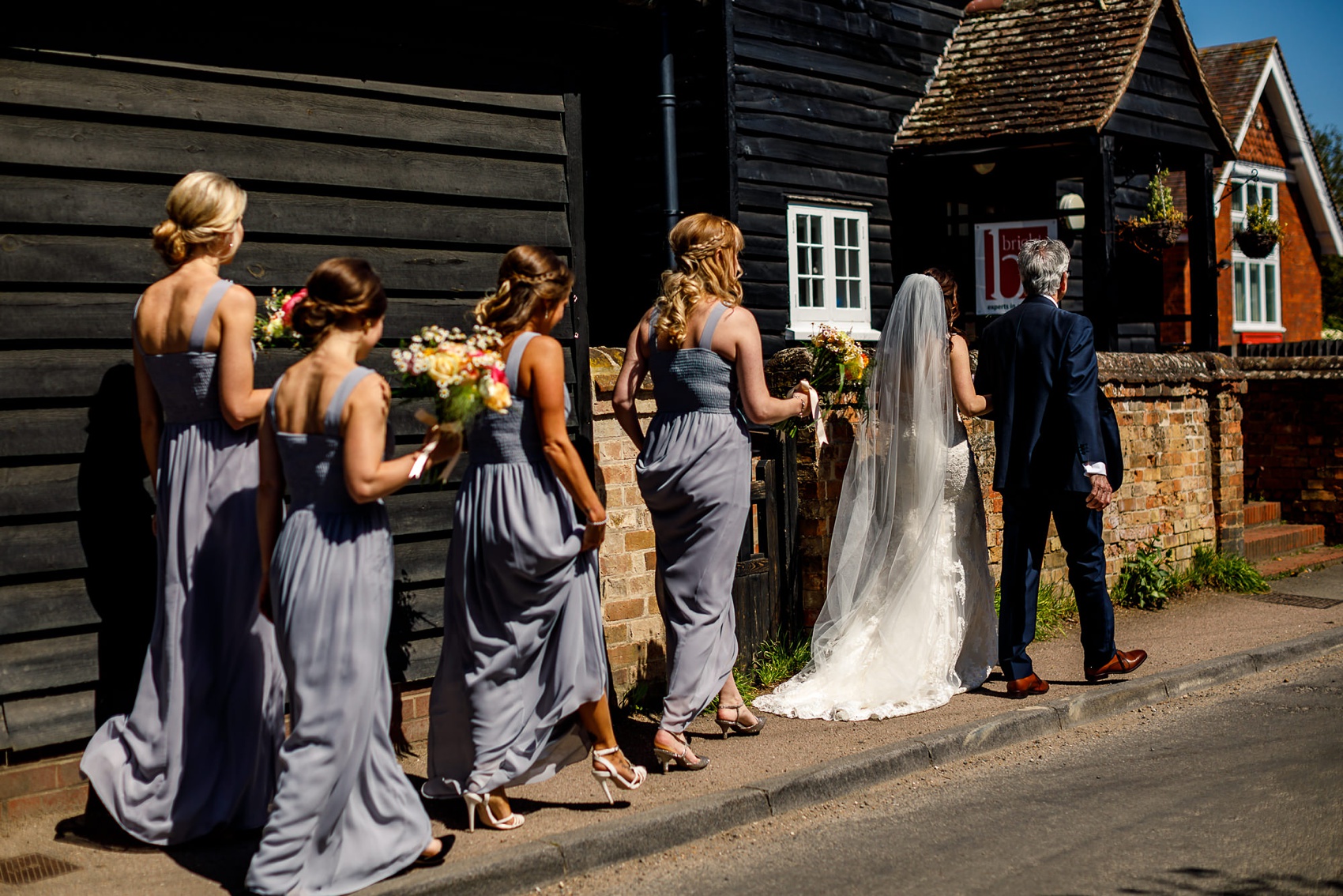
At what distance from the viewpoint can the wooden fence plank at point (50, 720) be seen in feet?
15.7

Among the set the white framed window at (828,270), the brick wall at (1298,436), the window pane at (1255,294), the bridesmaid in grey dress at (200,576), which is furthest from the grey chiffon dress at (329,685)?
the window pane at (1255,294)

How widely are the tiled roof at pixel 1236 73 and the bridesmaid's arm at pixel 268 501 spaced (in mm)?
19750

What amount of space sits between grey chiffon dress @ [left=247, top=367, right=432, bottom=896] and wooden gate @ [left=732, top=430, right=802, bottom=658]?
10.5ft

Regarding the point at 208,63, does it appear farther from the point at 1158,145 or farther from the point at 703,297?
the point at 1158,145

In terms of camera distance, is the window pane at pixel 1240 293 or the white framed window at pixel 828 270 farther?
the window pane at pixel 1240 293

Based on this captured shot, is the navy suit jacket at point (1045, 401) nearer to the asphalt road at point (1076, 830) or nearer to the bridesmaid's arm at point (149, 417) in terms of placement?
the asphalt road at point (1076, 830)

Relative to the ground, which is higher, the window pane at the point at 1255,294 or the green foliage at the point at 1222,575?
the window pane at the point at 1255,294

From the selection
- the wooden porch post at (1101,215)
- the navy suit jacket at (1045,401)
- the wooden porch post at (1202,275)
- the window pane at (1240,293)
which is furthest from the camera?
the window pane at (1240,293)

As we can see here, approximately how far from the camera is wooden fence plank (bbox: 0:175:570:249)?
495 centimetres

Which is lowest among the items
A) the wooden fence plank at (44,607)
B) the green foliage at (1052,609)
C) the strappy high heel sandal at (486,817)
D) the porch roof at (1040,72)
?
the strappy high heel sandal at (486,817)

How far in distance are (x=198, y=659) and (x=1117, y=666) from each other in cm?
472

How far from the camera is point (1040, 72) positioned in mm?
13609

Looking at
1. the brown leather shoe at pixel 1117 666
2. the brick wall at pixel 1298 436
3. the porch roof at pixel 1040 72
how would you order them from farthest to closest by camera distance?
the porch roof at pixel 1040 72
the brick wall at pixel 1298 436
the brown leather shoe at pixel 1117 666

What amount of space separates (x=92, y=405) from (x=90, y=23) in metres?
1.51
